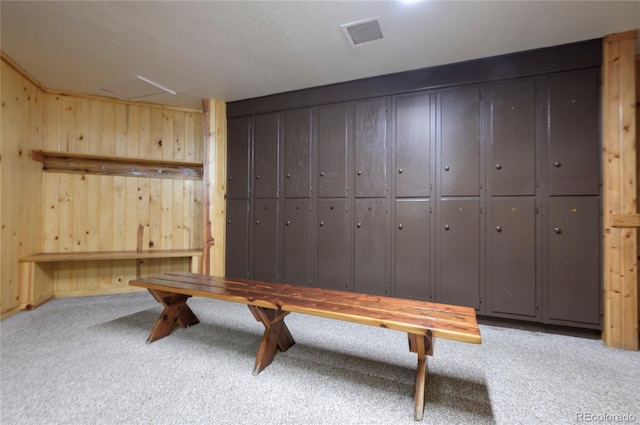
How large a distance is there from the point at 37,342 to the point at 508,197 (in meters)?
3.96

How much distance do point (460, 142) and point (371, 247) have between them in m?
1.32

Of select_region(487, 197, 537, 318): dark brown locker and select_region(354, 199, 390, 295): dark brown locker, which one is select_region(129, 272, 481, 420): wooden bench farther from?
select_region(487, 197, 537, 318): dark brown locker

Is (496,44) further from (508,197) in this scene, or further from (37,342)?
(37,342)

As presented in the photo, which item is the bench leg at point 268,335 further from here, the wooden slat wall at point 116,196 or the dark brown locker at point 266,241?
the wooden slat wall at point 116,196

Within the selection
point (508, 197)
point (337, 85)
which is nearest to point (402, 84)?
point (337, 85)

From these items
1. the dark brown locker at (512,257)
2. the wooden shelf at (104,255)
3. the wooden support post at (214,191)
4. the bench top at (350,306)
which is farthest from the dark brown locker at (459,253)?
the wooden shelf at (104,255)

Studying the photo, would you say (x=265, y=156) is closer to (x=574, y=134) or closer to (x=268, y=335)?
(x=268, y=335)

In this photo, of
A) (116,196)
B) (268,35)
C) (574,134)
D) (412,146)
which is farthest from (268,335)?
(116,196)

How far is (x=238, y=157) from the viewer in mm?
3449

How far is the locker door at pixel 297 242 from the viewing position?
3082 mm

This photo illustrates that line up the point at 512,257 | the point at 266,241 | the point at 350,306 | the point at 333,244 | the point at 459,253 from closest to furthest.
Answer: the point at 350,306
the point at 512,257
the point at 459,253
the point at 333,244
the point at 266,241

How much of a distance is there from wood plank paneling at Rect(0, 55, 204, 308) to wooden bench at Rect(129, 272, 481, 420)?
158 cm

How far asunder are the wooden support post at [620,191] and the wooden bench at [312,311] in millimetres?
1514

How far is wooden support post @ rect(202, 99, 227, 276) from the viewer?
334 centimetres
